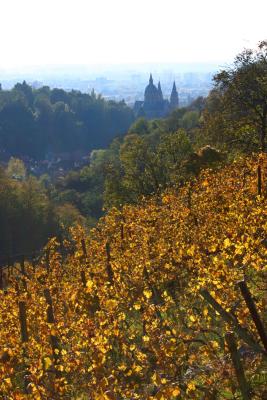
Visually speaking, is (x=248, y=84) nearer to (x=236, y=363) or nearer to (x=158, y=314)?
(x=158, y=314)

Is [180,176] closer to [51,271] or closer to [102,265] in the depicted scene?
[51,271]

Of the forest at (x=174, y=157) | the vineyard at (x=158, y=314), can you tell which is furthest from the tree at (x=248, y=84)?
the vineyard at (x=158, y=314)

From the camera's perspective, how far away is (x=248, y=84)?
3434 centimetres

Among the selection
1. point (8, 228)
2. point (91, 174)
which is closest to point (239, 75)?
point (8, 228)

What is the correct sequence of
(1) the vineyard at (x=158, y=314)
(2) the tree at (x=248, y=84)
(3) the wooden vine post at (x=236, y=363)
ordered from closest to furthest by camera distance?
1. (3) the wooden vine post at (x=236, y=363)
2. (1) the vineyard at (x=158, y=314)
3. (2) the tree at (x=248, y=84)

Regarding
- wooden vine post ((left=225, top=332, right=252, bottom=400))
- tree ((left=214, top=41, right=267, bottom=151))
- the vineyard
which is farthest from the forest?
wooden vine post ((left=225, top=332, right=252, bottom=400))

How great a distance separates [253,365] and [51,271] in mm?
11605

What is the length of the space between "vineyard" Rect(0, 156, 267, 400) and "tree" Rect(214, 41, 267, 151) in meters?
13.5

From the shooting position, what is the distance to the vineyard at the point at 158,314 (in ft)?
23.7

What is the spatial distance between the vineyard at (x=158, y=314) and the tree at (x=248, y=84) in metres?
13.5

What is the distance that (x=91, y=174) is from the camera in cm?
9912

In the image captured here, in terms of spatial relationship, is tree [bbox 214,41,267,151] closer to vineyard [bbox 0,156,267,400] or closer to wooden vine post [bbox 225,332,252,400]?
vineyard [bbox 0,156,267,400]

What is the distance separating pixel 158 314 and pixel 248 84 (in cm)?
2614

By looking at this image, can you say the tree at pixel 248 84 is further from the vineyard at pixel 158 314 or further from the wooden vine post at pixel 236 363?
the wooden vine post at pixel 236 363
